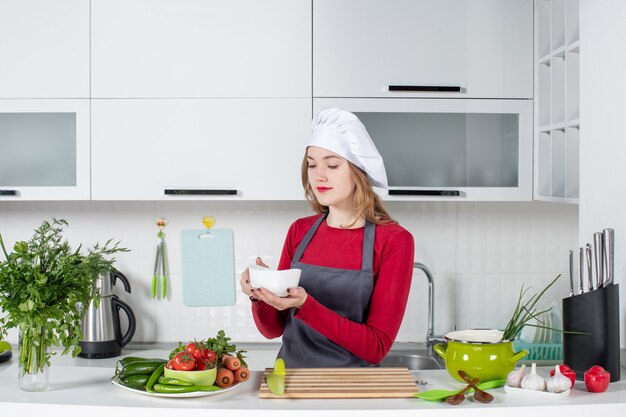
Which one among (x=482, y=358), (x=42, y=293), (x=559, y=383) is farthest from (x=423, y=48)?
(x=42, y=293)

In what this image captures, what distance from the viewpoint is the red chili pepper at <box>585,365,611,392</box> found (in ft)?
6.00

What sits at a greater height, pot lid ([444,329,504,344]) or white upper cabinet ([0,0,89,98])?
white upper cabinet ([0,0,89,98])

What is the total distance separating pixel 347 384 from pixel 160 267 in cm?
157

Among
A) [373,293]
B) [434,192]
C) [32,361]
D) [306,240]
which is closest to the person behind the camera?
[32,361]

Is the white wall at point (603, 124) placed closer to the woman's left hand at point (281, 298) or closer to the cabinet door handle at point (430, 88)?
the cabinet door handle at point (430, 88)

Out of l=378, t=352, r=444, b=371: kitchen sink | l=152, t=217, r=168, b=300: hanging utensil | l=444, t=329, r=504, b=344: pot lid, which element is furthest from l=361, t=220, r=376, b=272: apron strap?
l=152, t=217, r=168, b=300: hanging utensil

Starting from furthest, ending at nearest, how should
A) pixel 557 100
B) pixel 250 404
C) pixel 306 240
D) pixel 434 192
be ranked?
pixel 434 192, pixel 557 100, pixel 306 240, pixel 250 404

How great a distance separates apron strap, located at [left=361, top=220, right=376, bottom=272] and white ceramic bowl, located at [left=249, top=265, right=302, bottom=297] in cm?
41

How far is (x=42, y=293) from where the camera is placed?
1.76 m

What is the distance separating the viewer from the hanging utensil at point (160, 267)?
10.4 ft

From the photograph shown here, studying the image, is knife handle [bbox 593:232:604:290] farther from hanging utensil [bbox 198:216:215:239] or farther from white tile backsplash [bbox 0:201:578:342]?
hanging utensil [bbox 198:216:215:239]

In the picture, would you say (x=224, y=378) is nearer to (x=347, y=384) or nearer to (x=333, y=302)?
(x=347, y=384)

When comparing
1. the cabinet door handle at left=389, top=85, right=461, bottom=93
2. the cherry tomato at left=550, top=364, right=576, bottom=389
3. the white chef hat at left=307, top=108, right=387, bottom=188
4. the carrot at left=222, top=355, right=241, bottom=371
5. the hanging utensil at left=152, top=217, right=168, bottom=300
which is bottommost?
the cherry tomato at left=550, top=364, right=576, bottom=389

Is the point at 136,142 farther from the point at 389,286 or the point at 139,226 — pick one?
the point at 389,286
